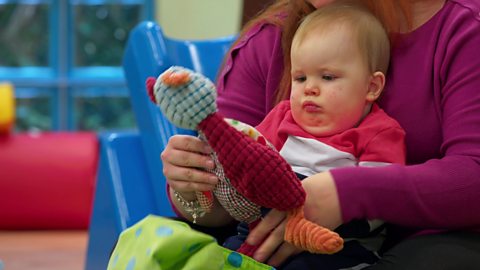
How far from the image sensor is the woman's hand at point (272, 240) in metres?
1.08

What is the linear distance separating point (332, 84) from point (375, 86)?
0.24ft

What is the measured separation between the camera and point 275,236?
3.54 ft

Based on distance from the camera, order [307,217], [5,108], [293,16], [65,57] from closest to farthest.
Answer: [307,217] → [293,16] → [5,108] → [65,57]

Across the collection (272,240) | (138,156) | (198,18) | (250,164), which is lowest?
Result: (198,18)

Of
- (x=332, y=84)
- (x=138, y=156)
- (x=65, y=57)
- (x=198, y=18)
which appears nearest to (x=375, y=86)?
(x=332, y=84)

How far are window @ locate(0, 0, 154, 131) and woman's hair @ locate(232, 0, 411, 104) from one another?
3.04m

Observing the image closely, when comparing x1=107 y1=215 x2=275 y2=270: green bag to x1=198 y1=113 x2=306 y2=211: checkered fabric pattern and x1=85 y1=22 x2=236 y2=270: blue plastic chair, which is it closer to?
x1=198 y1=113 x2=306 y2=211: checkered fabric pattern

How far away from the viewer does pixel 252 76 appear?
1399 millimetres

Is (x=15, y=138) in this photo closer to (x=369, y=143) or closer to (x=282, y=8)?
(x=282, y=8)

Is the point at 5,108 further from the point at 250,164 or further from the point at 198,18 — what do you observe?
the point at 250,164

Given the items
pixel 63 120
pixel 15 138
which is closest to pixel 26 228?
pixel 15 138

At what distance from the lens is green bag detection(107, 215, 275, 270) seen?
3.15ft

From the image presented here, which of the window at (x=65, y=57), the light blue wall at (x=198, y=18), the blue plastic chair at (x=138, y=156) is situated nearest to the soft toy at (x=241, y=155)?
the blue plastic chair at (x=138, y=156)

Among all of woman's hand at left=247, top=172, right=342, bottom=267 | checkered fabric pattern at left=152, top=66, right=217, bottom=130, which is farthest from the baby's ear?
checkered fabric pattern at left=152, top=66, right=217, bottom=130
